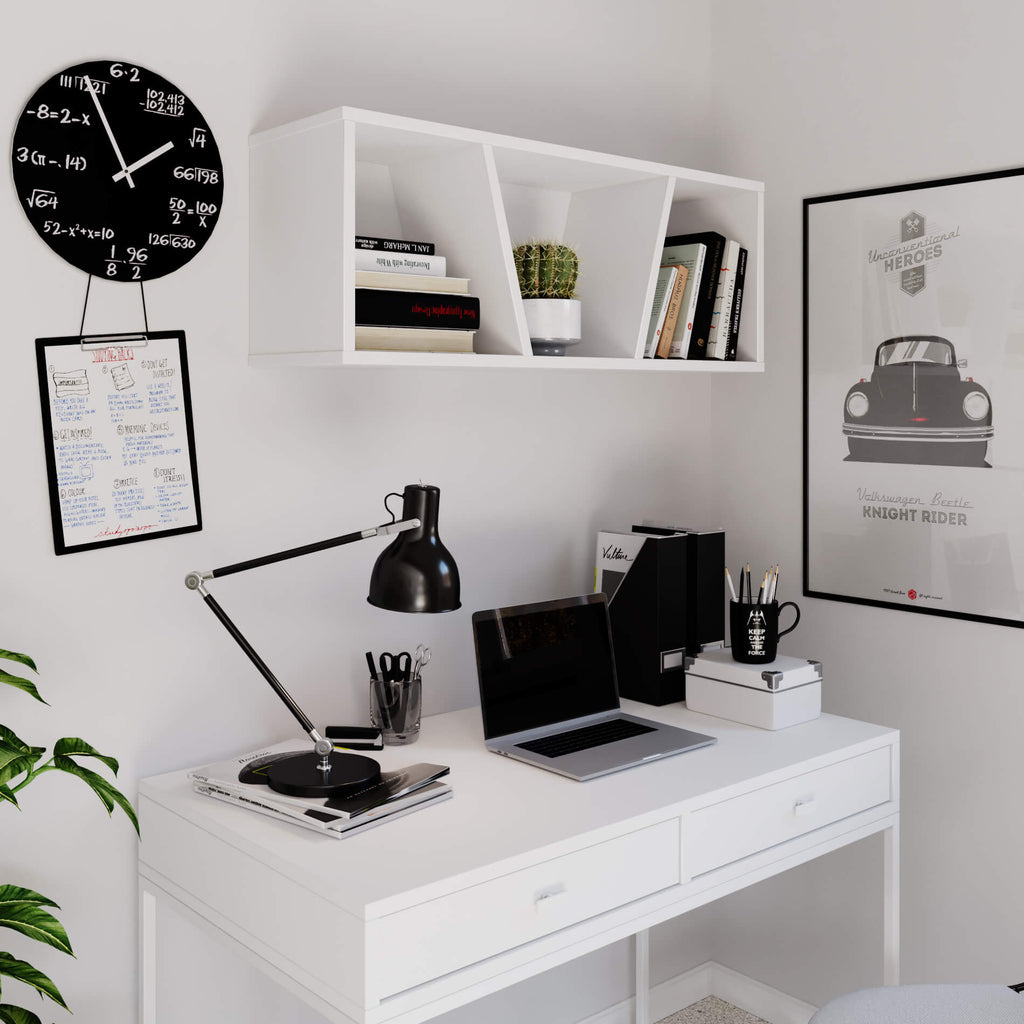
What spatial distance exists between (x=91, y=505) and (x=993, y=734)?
5.66 ft

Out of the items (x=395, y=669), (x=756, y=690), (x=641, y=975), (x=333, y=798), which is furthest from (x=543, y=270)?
(x=641, y=975)

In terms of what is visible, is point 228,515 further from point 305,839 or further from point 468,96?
point 468,96

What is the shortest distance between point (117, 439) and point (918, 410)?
1.53 metres

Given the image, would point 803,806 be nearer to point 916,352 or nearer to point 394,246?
point 916,352

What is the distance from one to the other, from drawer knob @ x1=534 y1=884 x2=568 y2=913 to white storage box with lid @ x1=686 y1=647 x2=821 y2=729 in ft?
2.18

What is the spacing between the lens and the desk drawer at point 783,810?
1.75 m

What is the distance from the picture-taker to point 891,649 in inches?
93.7

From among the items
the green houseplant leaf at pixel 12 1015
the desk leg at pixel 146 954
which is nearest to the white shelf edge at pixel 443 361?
the desk leg at pixel 146 954

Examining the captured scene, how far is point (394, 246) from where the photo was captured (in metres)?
1.83

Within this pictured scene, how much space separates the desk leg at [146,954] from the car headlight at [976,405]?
1718 millimetres

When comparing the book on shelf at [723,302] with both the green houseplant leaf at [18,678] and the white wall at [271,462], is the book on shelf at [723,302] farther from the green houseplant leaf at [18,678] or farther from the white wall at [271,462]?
the green houseplant leaf at [18,678]

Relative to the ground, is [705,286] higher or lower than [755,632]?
higher

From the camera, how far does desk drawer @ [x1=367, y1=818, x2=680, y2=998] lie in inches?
54.3

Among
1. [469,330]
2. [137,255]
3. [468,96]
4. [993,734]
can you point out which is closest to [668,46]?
[468,96]
